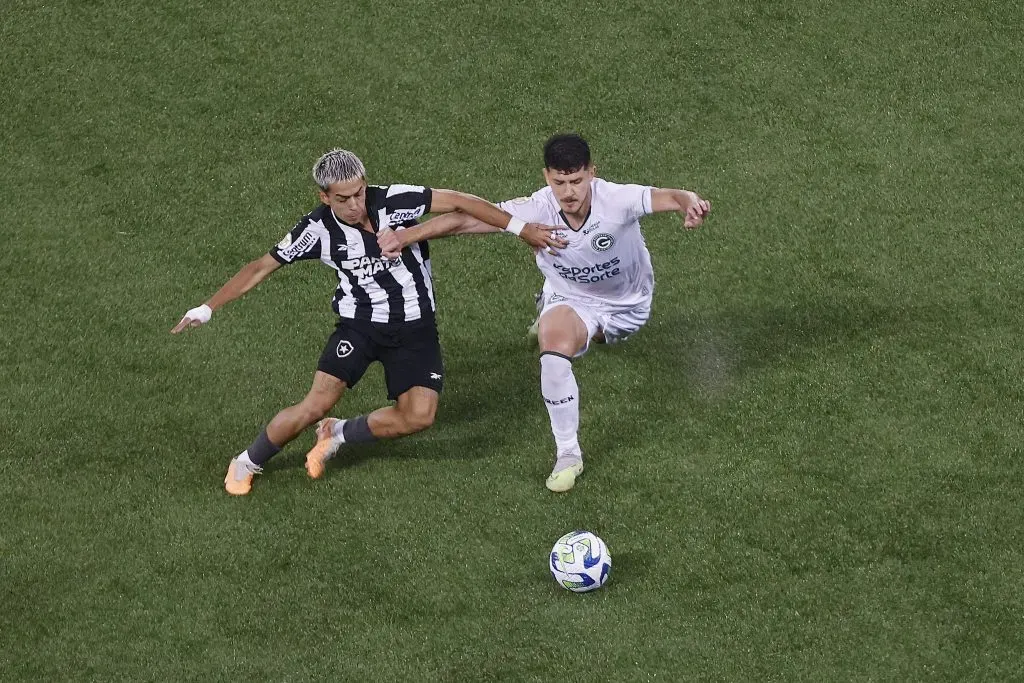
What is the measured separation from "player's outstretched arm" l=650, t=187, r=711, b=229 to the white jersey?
7 centimetres

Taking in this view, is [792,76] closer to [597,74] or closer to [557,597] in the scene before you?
[597,74]

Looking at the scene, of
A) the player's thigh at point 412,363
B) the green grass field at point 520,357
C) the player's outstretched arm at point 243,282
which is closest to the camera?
the green grass field at point 520,357

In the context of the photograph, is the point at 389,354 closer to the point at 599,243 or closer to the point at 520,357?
the point at 520,357

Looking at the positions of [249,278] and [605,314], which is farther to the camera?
[605,314]

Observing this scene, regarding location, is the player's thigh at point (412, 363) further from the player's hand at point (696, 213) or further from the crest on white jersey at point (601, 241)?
the player's hand at point (696, 213)

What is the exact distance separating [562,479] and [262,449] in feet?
6.61

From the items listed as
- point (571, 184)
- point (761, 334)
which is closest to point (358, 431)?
point (571, 184)

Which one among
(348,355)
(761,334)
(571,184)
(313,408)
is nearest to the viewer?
(571,184)

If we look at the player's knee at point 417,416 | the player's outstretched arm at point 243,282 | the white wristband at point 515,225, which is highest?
the white wristband at point 515,225

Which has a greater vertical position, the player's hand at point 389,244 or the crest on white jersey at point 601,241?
the crest on white jersey at point 601,241

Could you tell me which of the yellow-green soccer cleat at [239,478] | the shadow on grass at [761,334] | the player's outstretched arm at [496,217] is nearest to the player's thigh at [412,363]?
the player's outstretched arm at [496,217]

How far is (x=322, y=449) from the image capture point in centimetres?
998

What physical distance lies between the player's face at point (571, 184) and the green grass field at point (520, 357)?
1677mm

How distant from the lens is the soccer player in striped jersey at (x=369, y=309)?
9555 mm
